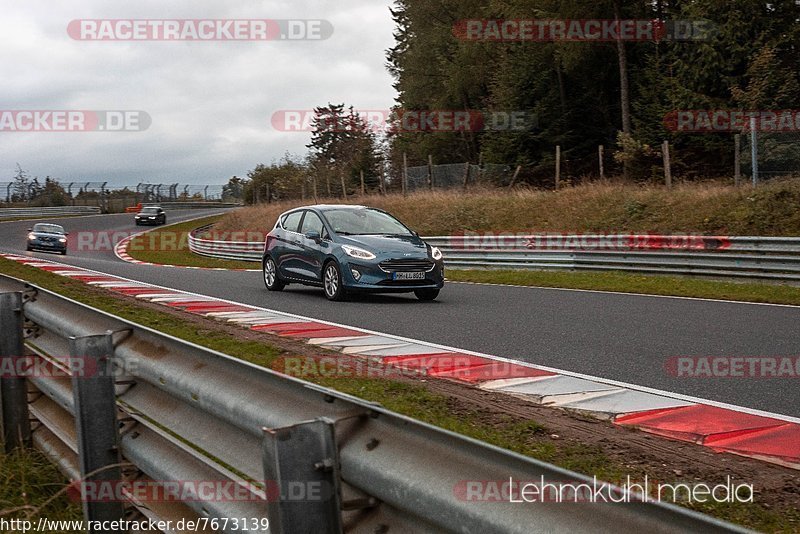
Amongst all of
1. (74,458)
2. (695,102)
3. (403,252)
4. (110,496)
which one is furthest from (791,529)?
(695,102)

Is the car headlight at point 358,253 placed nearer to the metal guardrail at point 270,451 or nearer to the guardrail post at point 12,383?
the guardrail post at point 12,383

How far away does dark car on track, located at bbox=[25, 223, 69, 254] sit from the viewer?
118 feet

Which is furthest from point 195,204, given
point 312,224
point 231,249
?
point 312,224

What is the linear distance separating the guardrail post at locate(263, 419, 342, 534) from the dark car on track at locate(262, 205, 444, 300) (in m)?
11.4

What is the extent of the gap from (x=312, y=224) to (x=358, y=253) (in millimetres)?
1705

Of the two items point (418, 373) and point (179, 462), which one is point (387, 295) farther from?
point (179, 462)

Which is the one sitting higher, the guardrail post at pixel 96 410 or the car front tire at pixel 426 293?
the guardrail post at pixel 96 410

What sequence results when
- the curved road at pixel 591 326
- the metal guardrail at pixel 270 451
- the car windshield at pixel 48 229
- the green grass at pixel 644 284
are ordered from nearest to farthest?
the metal guardrail at pixel 270 451
the curved road at pixel 591 326
the green grass at pixel 644 284
the car windshield at pixel 48 229

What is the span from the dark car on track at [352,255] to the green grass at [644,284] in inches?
163

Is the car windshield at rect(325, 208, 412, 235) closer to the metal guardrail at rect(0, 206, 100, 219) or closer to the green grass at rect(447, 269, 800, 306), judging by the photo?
the green grass at rect(447, 269, 800, 306)

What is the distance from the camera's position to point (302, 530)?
2164 millimetres

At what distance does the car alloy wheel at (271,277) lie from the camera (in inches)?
627

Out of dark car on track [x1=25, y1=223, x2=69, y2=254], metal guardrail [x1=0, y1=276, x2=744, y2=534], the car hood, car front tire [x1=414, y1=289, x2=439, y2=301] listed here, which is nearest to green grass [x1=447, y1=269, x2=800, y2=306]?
car front tire [x1=414, y1=289, x2=439, y2=301]

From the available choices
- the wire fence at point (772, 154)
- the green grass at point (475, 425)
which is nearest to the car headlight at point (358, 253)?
the green grass at point (475, 425)
